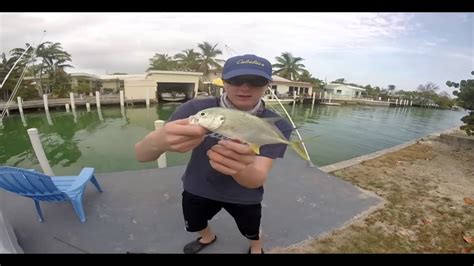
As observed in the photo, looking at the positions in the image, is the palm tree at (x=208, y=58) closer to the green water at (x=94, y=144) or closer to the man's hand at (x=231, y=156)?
the green water at (x=94, y=144)

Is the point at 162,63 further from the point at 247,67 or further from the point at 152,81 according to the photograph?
the point at 247,67

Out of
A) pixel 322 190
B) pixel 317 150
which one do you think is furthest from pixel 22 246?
pixel 317 150

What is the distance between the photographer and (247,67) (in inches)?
58.5

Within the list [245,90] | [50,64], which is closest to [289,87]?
[50,64]

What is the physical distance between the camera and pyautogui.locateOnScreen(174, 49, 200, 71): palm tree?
3656 centimetres

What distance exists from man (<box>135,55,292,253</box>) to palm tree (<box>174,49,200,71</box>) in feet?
118

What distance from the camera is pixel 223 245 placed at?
8.15 ft

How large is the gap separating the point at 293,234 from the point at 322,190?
133 centimetres

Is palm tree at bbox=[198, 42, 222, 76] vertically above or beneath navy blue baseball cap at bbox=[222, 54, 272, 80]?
above

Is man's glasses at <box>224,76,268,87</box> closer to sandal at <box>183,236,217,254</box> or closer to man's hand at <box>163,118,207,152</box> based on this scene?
man's hand at <box>163,118,207,152</box>

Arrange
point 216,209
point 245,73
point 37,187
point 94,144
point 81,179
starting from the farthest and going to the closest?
point 94,144 → point 81,179 → point 37,187 → point 216,209 → point 245,73

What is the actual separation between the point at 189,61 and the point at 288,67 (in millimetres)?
16588

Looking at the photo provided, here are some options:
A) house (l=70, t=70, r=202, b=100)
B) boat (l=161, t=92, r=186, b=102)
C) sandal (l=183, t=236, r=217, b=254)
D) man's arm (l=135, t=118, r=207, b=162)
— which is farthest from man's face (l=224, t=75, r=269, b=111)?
boat (l=161, t=92, r=186, b=102)
